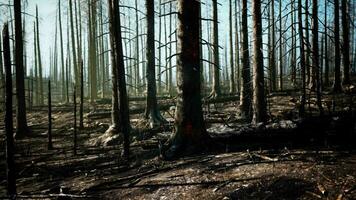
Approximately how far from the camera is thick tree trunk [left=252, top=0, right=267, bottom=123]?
1132 centimetres

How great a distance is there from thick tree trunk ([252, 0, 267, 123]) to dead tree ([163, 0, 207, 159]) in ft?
10.3

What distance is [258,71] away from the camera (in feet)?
37.2

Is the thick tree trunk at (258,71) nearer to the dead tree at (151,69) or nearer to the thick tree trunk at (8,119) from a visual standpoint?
the dead tree at (151,69)

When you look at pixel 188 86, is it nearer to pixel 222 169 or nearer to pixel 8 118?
pixel 222 169

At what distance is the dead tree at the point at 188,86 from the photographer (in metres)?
8.70

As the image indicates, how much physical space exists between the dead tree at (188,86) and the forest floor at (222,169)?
45cm

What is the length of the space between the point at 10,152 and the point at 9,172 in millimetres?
449

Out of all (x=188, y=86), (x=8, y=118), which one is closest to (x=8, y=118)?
(x=8, y=118)

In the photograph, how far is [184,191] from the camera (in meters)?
6.62

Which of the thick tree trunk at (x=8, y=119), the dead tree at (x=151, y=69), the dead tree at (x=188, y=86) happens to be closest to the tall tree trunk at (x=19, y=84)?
the dead tree at (x=151, y=69)

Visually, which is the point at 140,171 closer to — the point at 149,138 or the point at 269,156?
the point at 269,156

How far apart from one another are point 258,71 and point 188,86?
3.46m

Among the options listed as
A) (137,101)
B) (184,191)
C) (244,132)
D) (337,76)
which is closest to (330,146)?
(244,132)

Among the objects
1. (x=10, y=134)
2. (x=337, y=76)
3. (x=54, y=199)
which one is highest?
(x=337, y=76)
